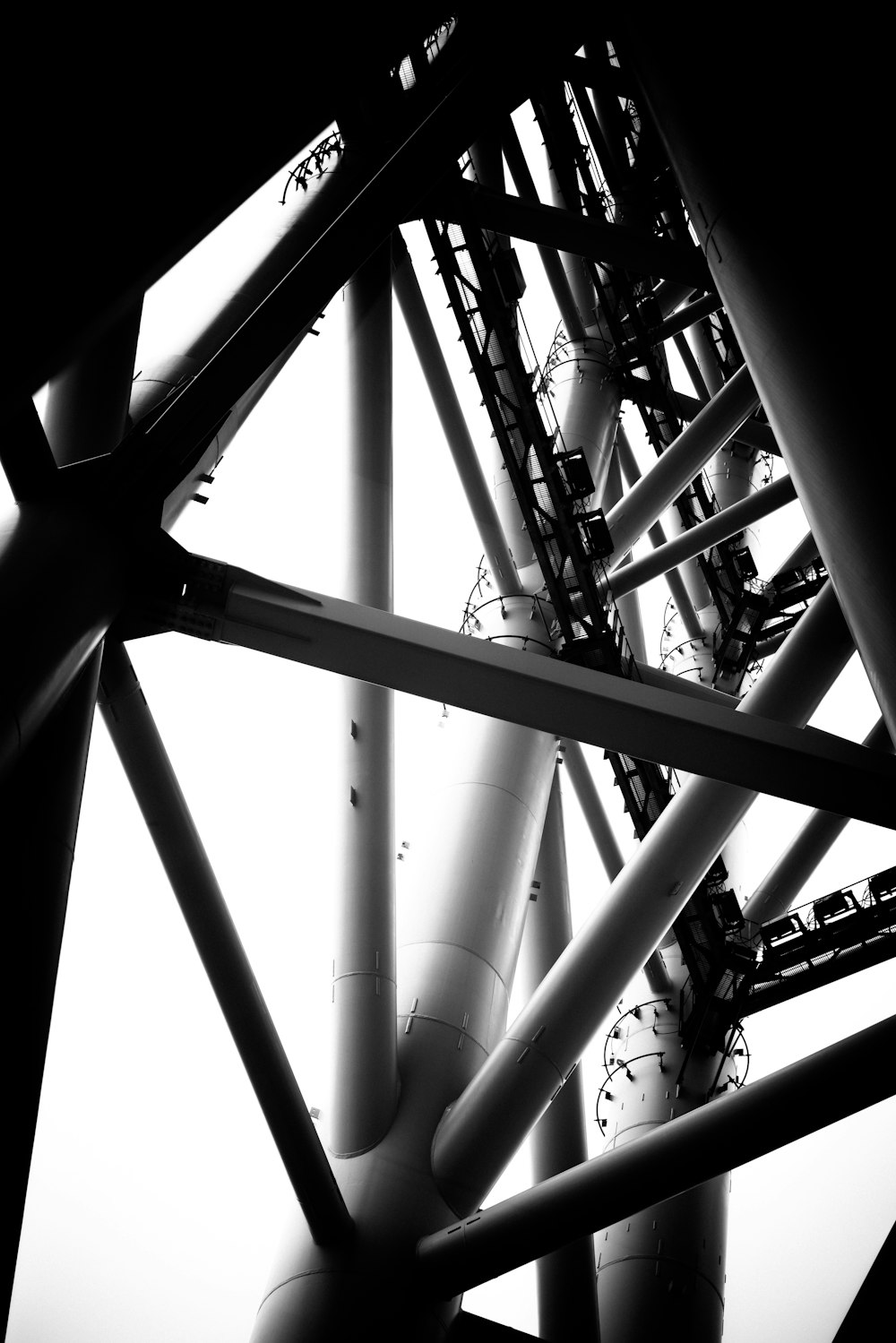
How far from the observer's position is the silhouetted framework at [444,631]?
202 inches

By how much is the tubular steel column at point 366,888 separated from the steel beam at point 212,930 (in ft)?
3.47

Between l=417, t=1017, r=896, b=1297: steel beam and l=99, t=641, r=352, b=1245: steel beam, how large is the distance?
51.0 inches

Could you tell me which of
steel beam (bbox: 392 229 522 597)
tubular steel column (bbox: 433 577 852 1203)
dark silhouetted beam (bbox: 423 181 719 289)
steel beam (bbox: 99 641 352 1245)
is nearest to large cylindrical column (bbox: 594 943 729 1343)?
tubular steel column (bbox: 433 577 852 1203)

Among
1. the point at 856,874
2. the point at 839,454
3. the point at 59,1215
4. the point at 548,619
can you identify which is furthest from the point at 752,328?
the point at 856,874

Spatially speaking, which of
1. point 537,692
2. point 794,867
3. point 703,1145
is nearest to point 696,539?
point 794,867

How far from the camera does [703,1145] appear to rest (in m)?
7.24

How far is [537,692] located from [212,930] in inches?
98.0

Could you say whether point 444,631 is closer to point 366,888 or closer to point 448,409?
point 366,888

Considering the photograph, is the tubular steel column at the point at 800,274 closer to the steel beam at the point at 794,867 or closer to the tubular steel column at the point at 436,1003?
the tubular steel column at the point at 436,1003

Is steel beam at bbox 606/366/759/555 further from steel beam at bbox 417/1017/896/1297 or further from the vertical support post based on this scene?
steel beam at bbox 417/1017/896/1297

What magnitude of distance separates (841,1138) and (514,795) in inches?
824

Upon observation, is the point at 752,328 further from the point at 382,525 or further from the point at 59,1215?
the point at 59,1215

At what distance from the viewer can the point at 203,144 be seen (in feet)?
16.1

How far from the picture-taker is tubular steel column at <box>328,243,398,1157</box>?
898 cm
